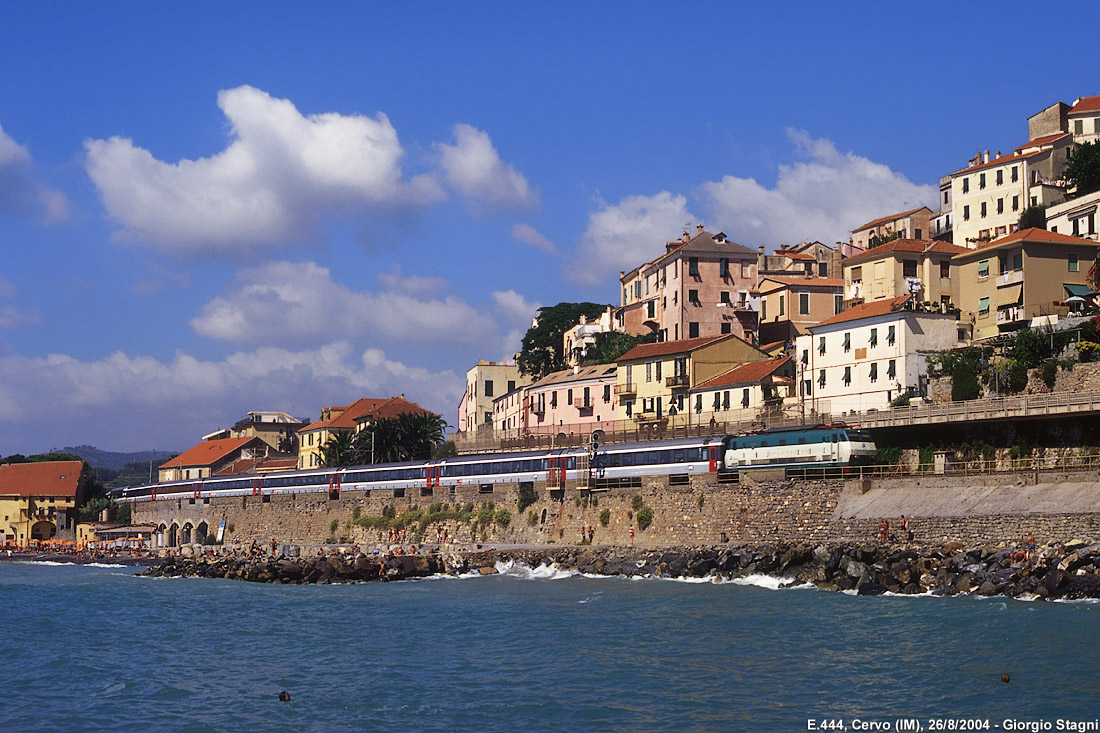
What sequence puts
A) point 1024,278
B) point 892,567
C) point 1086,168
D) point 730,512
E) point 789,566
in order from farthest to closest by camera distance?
point 1086,168
point 1024,278
point 730,512
point 789,566
point 892,567

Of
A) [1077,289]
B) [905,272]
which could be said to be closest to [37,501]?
[905,272]

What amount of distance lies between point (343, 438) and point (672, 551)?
48.1 m

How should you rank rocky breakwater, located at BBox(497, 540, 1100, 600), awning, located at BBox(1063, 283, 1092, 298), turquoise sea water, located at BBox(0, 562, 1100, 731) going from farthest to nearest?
1. awning, located at BBox(1063, 283, 1092, 298)
2. rocky breakwater, located at BBox(497, 540, 1100, 600)
3. turquoise sea water, located at BBox(0, 562, 1100, 731)

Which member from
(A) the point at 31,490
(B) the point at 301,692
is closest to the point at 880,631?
(B) the point at 301,692

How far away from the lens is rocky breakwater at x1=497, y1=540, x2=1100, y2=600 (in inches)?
1495

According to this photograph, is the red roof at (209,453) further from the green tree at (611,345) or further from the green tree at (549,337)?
the green tree at (611,345)

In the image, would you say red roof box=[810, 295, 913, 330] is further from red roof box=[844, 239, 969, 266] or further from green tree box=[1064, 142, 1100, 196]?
green tree box=[1064, 142, 1100, 196]

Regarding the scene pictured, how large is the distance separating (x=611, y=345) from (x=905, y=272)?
2367 cm

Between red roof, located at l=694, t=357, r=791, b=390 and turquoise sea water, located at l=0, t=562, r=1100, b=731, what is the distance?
22.7 meters

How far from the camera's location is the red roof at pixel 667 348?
239 feet

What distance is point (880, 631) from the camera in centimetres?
3359

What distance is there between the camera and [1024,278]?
61094mm

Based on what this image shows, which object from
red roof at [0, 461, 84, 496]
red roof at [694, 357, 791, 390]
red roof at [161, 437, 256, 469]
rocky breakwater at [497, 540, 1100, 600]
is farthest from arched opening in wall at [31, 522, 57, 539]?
rocky breakwater at [497, 540, 1100, 600]

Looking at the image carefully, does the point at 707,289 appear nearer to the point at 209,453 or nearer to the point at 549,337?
the point at 549,337
